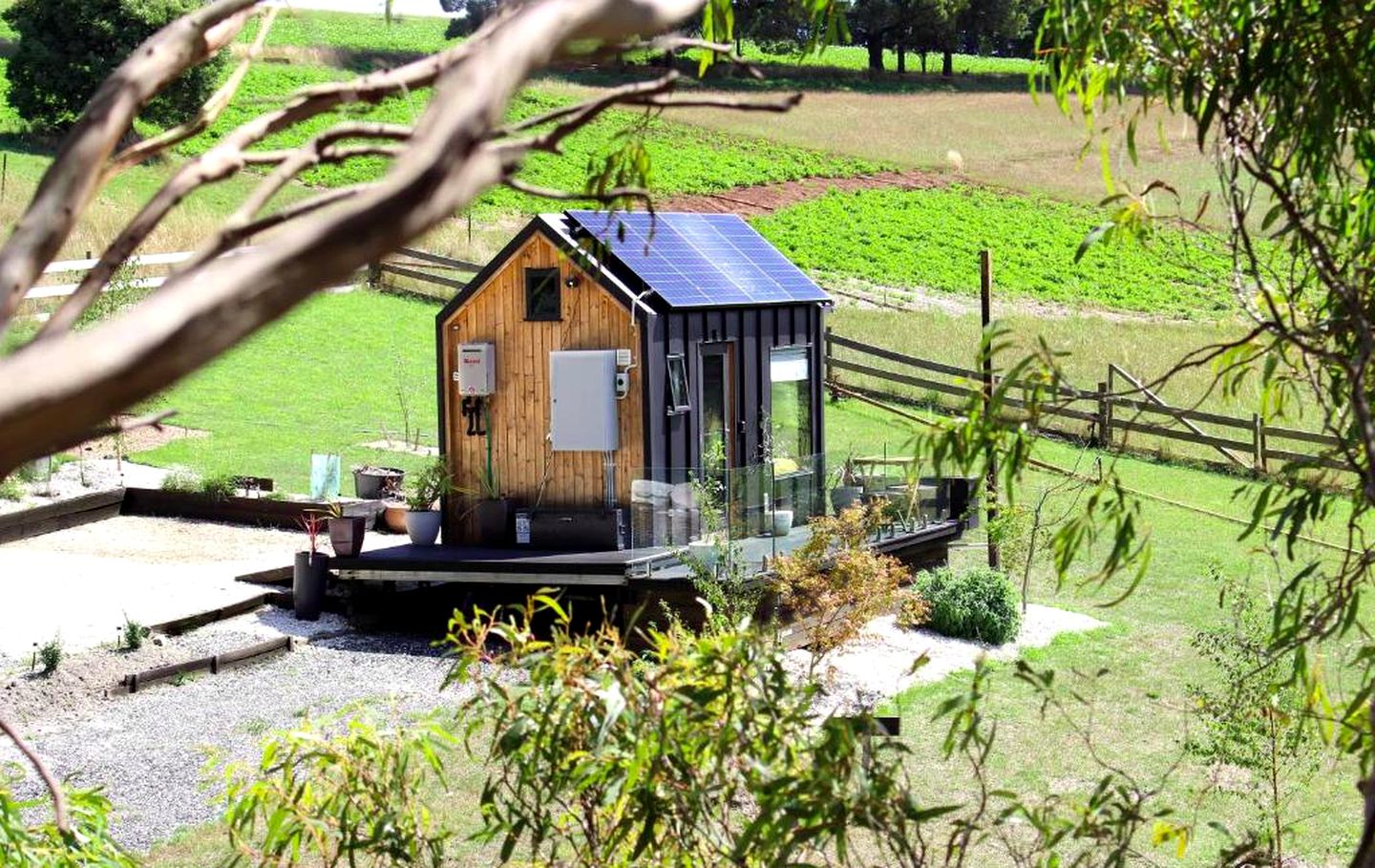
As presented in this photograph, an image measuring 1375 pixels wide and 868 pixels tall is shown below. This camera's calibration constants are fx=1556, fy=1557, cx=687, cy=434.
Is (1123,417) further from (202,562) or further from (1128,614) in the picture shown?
(202,562)

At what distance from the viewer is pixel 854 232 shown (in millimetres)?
44281

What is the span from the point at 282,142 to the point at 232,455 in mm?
19866

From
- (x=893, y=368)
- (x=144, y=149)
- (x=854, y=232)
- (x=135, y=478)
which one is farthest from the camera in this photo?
(x=854, y=232)

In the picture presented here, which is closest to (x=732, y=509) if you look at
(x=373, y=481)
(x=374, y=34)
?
(x=373, y=481)

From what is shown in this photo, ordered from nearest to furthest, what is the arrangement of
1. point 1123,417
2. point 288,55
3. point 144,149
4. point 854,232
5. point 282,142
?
point 144,149 < point 288,55 < point 1123,417 < point 282,142 < point 854,232

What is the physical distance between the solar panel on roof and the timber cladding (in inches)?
19.5

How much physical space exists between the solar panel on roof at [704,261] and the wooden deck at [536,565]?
97.8 inches

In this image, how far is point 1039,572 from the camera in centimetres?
1817

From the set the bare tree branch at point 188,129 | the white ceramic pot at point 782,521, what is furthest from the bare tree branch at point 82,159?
the white ceramic pot at point 782,521

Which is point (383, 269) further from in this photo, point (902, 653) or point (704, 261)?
point (902, 653)

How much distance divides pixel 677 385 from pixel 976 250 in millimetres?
30265

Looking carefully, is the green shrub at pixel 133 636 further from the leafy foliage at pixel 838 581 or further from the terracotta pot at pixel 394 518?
the leafy foliage at pixel 838 581

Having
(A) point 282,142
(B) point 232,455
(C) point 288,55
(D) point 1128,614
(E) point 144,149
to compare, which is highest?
(A) point 282,142

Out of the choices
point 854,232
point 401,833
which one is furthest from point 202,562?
point 854,232
